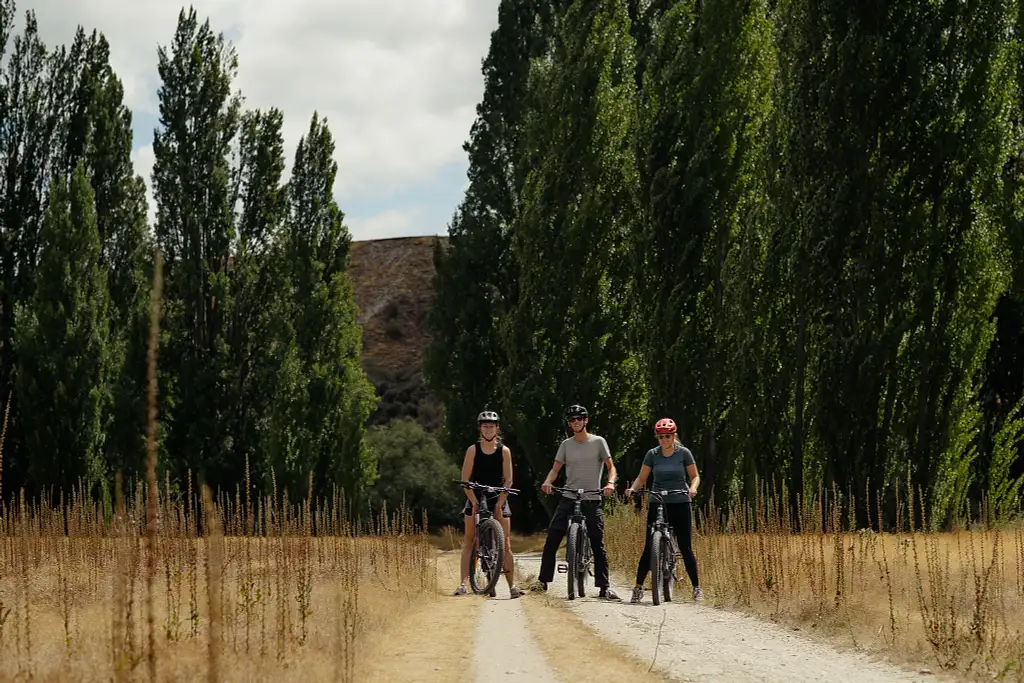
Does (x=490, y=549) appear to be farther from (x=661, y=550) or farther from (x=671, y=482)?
(x=671, y=482)

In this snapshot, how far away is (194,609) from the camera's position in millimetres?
8961

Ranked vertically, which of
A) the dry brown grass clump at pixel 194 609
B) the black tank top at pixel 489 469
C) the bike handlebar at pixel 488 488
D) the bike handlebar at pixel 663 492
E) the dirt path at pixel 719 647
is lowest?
the dirt path at pixel 719 647

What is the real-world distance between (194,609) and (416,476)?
35661 millimetres

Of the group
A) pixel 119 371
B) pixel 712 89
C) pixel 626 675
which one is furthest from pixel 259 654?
pixel 119 371

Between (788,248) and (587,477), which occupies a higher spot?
(788,248)

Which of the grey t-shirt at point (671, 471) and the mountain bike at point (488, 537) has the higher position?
the grey t-shirt at point (671, 471)

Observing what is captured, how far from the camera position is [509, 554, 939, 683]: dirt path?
7832mm

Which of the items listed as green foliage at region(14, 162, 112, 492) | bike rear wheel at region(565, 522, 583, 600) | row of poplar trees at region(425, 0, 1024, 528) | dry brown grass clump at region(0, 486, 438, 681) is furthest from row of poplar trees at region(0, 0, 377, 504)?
bike rear wheel at region(565, 522, 583, 600)

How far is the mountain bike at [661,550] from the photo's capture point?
1178 centimetres

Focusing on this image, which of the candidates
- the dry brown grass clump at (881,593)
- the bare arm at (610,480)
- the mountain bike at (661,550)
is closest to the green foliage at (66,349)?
the dry brown grass clump at (881,593)

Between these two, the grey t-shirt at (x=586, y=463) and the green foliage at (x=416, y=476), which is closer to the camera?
the grey t-shirt at (x=586, y=463)

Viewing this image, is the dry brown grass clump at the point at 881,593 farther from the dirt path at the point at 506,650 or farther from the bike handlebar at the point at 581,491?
the dirt path at the point at 506,650

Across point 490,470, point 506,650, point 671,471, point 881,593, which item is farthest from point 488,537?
point 881,593

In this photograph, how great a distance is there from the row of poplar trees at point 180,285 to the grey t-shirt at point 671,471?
67.9 ft
